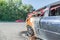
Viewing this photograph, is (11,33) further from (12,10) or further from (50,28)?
(12,10)

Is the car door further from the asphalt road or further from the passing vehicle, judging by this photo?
the asphalt road

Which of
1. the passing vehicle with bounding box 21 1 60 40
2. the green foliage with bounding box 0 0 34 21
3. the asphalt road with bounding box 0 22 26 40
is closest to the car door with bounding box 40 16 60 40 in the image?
the passing vehicle with bounding box 21 1 60 40

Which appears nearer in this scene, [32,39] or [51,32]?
[51,32]

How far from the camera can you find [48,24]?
6.73 m

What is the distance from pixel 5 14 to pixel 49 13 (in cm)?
2674

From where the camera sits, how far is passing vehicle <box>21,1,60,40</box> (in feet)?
20.5

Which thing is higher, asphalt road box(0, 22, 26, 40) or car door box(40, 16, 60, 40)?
car door box(40, 16, 60, 40)

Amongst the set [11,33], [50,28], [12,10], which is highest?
[50,28]

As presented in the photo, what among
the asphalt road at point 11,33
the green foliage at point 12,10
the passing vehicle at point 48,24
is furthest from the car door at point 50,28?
the green foliage at point 12,10

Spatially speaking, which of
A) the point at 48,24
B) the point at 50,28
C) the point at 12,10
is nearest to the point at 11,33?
the point at 48,24

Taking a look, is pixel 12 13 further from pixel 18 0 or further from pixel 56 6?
pixel 56 6

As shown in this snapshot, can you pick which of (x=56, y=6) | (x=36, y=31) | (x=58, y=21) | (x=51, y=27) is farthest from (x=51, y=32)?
(x=36, y=31)

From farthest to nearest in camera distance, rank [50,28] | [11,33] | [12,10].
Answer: [12,10], [11,33], [50,28]

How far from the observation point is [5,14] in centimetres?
3372
